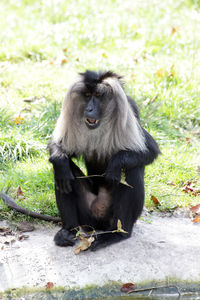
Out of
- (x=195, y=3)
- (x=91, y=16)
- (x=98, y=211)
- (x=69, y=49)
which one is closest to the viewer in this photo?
(x=98, y=211)

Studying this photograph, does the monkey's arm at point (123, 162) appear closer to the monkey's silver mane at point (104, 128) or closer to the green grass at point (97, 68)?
the monkey's silver mane at point (104, 128)

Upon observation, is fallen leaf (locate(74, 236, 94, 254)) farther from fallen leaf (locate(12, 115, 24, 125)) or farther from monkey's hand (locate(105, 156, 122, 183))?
fallen leaf (locate(12, 115, 24, 125))

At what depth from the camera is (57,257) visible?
4230 millimetres

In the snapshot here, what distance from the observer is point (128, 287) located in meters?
3.95

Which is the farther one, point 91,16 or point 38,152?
point 91,16

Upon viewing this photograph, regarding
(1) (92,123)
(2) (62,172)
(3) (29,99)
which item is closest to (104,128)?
(1) (92,123)

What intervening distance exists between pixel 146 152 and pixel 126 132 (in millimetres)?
263

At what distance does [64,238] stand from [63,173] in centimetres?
57

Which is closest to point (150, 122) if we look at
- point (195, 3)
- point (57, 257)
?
point (57, 257)

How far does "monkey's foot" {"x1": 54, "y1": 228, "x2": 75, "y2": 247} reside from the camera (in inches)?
173

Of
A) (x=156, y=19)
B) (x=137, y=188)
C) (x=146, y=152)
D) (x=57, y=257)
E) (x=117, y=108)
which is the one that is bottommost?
(x=57, y=257)

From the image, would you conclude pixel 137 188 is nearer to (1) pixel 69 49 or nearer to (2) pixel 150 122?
(2) pixel 150 122

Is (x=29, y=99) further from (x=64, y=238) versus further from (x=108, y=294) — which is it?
(x=108, y=294)

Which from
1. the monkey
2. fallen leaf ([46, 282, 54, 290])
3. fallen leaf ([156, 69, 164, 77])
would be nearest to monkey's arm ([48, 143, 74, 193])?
the monkey
